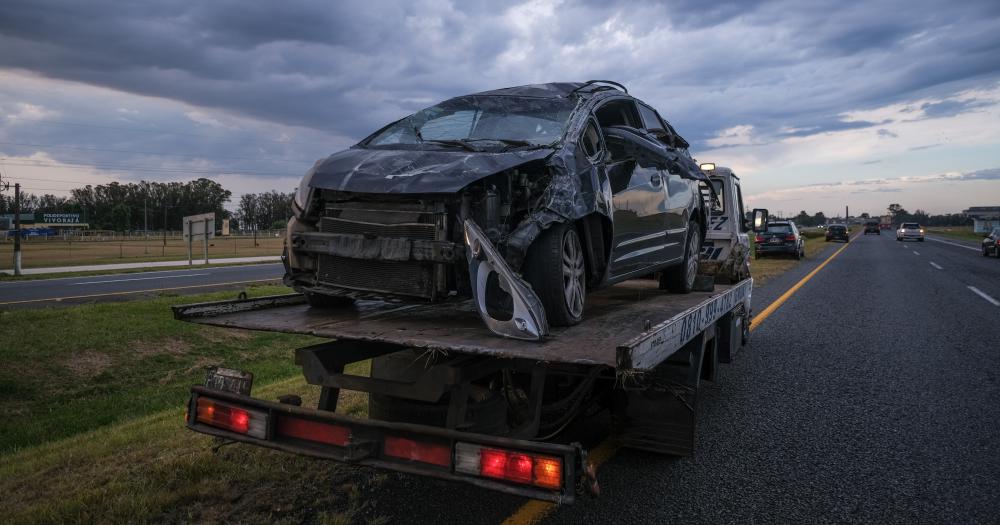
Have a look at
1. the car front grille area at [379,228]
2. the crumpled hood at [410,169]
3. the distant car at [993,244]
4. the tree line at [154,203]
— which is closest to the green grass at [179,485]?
the car front grille area at [379,228]

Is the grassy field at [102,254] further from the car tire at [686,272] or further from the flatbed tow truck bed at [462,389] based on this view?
the flatbed tow truck bed at [462,389]

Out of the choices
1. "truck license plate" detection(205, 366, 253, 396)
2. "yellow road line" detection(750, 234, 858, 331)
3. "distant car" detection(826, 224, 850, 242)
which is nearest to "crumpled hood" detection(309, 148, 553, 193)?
"truck license plate" detection(205, 366, 253, 396)

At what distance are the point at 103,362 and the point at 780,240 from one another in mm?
24569

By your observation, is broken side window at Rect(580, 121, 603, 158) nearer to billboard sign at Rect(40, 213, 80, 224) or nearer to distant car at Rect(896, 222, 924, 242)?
distant car at Rect(896, 222, 924, 242)

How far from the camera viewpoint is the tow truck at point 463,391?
274 centimetres

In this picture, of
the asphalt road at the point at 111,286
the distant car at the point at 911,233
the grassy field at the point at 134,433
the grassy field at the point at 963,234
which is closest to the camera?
the grassy field at the point at 134,433

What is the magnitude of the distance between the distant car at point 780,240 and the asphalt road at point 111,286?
1876cm

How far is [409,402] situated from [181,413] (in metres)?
3.42

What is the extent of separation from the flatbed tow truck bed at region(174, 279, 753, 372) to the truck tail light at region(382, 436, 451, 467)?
422mm

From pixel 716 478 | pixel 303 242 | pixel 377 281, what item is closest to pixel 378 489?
pixel 377 281

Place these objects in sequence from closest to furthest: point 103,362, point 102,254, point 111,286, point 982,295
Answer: point 103,362 < point 982,295 < point 111,286 < point 102,254

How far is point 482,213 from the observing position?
3.64 meters

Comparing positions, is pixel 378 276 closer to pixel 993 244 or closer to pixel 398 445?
pixel 398 445

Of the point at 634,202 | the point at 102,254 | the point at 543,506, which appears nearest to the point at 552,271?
the point at 543,506
